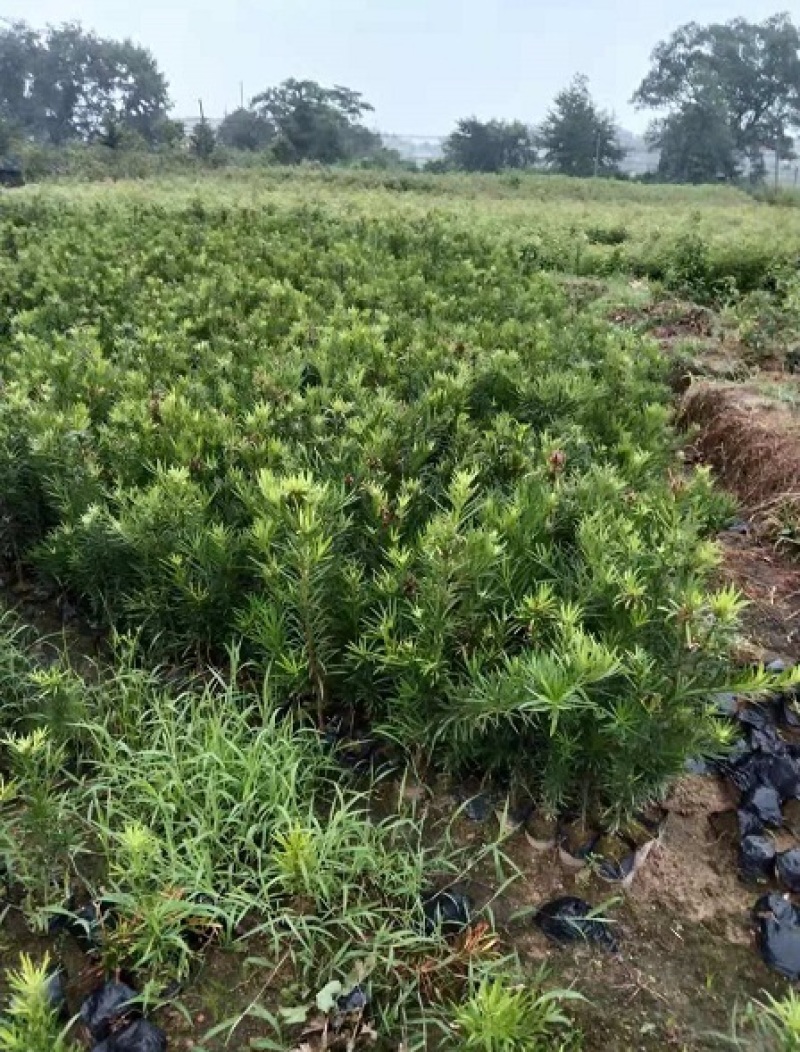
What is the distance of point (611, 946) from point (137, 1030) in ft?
3.20

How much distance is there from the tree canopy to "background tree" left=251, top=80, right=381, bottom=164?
13124 mm

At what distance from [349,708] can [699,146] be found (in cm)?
5484

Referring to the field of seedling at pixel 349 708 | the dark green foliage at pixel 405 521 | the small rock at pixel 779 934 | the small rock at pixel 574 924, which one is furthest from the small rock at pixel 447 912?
the small rock at pixel 779 934

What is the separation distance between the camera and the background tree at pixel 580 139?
161 ft

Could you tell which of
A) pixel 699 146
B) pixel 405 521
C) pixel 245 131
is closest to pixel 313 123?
pixel 245 131

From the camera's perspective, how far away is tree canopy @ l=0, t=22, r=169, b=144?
200 ft

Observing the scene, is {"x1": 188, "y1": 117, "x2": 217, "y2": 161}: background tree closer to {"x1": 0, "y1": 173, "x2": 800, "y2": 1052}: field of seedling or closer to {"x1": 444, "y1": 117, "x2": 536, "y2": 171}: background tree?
{"x1": 444, "y1": 117, "x2": 536, "y2": 171}: background tree

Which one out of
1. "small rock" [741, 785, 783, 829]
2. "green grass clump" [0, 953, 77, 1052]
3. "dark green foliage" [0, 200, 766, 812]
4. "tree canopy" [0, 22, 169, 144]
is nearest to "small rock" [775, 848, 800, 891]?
"small rock" [741, 785, 783, 829]

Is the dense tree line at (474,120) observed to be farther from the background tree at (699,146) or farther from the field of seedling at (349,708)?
the field of seedling at (349,708)

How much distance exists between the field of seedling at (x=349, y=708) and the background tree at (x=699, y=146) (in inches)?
2038

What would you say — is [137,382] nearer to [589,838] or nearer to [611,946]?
[589,838]

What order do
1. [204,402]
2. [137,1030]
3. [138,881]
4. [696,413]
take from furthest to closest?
[696,413] → [204,402] → [138,881] → [137,1030]

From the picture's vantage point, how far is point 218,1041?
1.63 meters

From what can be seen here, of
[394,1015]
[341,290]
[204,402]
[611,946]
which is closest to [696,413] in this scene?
[341,290]
